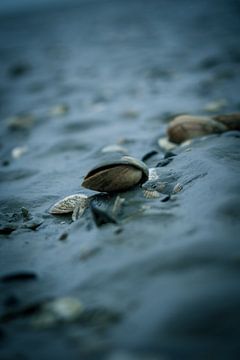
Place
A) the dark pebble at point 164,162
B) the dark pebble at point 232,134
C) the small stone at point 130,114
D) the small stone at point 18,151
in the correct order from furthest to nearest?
the small stone at point 130,114 → the small stone at point 18,151 → the dark pebble at point 232,134 → the dark pebble at point 164,162

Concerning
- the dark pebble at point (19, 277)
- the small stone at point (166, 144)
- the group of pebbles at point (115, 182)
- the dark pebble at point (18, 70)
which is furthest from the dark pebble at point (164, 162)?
the dark pebble at point (18, 70)

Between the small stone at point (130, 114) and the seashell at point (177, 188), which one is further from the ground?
the small stone at point (130, 114)

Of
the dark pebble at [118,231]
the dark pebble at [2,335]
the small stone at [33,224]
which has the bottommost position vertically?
the small stone at [33,224]

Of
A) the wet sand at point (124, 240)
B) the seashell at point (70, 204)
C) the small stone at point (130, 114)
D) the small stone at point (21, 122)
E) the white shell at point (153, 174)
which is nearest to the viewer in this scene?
the wet sand at point (124, 240)

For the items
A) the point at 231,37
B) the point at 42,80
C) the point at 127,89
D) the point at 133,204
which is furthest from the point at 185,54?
the point at 133,204

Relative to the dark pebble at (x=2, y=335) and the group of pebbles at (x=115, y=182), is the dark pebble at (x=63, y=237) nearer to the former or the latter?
the group of pebbles at (x=115, y=182)

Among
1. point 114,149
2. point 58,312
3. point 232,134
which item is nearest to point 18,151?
point 114,149

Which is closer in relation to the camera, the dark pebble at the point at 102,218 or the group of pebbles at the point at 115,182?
the dark pebble at the point at 102,218

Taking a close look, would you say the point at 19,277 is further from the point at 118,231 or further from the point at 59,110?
the point at 59,110

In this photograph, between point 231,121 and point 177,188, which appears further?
point 231,121
